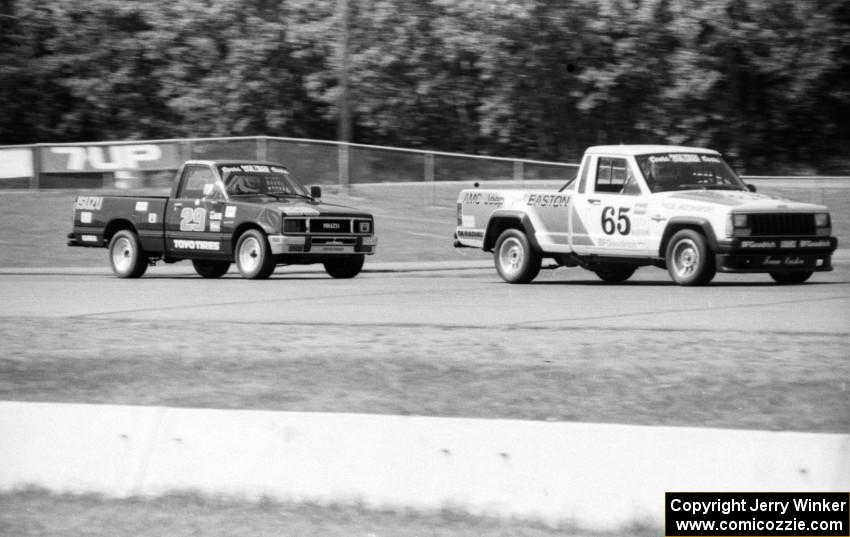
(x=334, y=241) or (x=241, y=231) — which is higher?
(x=241, y=231)

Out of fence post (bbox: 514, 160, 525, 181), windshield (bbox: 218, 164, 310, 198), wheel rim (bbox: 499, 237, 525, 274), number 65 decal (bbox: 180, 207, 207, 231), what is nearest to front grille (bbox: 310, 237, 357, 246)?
windshield (bbox: 218, 164, 310, 198)

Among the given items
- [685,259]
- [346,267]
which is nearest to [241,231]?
[346,267]

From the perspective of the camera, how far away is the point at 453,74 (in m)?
41.7

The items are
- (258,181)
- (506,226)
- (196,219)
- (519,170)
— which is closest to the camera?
(506,226)

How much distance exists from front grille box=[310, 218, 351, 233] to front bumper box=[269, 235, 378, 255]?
0.10 meters

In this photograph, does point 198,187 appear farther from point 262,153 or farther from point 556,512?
point 556,512

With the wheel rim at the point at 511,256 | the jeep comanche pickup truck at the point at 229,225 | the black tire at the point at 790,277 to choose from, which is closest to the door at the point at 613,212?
the wheel rim at the point at 511,256

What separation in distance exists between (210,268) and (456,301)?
24.0ft

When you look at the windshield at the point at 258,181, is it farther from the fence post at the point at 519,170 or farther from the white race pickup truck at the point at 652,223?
the fence post at the point at 519,170

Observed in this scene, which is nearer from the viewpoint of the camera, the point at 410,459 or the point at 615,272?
the point at 410,459

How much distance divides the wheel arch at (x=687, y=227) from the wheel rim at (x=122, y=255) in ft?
27.6

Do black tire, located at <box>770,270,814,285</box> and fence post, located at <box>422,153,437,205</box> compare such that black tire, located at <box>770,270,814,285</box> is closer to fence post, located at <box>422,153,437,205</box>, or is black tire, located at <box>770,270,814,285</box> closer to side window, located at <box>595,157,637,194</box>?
side window, located at <box>595,157,637,194</box>

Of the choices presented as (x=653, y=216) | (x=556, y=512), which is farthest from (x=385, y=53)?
(x=556, y=512)

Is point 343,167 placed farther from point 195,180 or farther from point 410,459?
point 410,459
